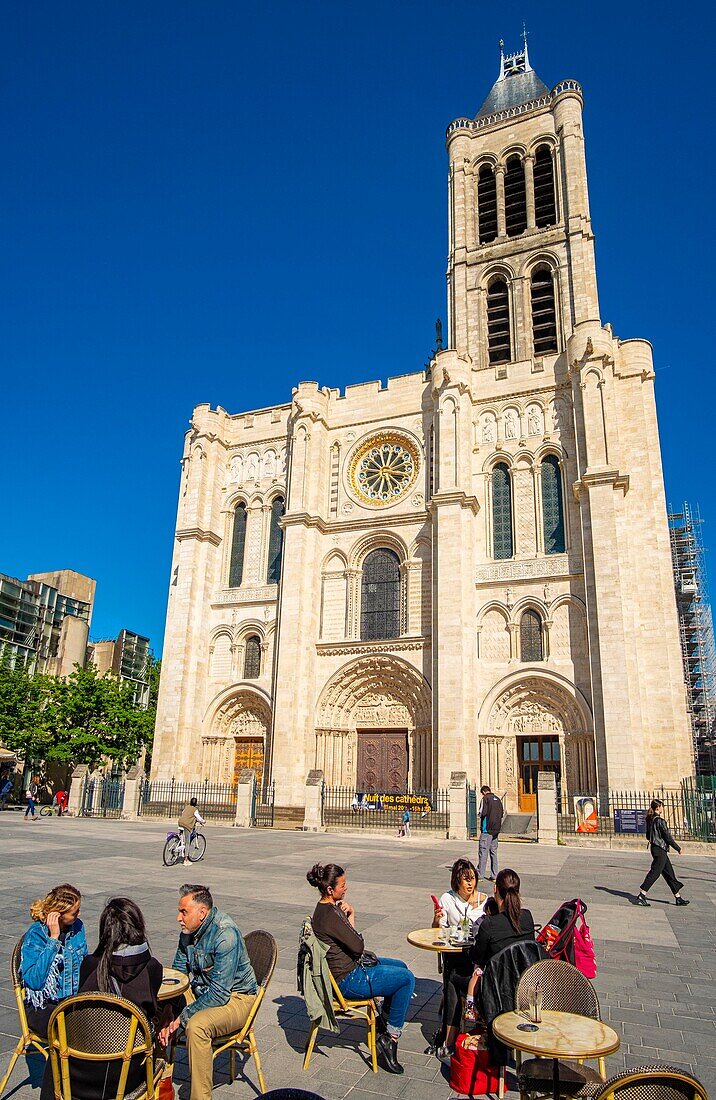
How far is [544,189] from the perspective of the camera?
36.0 m

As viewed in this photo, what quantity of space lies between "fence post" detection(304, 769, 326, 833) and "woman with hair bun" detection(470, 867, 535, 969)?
18635mm

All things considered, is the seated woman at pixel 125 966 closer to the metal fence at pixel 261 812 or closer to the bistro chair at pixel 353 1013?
the bistro chair at pixel 353 1013

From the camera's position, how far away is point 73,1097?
3.36m

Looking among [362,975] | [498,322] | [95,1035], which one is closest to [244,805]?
[362,975]

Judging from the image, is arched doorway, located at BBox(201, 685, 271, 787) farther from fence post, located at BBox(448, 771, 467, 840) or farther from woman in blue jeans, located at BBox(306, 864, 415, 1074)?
woman in blue jeans, located at BBox(306, 864, 415, 1074)

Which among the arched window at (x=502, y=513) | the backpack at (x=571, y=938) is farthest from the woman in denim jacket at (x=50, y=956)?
the arched window at (x=502, y=513)

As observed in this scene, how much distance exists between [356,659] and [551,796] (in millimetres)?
10571

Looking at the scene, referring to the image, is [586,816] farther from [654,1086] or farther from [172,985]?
[654,1086]

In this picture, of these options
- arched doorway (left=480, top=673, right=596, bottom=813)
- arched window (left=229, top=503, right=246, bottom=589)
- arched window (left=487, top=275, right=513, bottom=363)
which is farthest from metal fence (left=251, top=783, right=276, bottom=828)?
arched window (left=487, top=275, right=513, bottom=363)

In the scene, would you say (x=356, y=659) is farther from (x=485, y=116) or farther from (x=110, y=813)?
(x=485, y=116)

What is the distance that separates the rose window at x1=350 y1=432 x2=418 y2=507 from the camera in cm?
3094

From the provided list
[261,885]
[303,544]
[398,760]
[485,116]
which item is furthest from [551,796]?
[485,116]

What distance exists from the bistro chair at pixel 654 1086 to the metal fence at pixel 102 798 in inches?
1080

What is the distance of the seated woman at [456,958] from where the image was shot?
4906 millimetres
